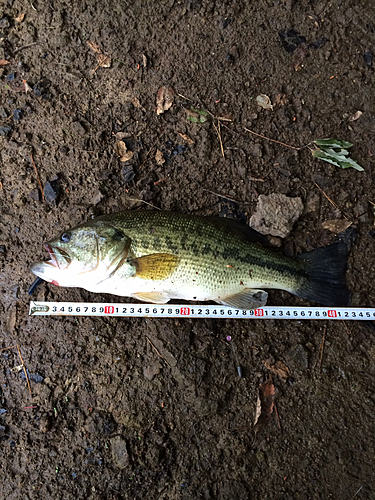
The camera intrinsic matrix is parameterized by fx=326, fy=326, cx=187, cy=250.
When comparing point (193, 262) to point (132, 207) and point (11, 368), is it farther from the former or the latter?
point (11, 368)

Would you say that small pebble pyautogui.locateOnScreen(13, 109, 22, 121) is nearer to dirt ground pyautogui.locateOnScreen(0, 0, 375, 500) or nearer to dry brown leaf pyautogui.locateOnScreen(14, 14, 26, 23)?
dirt ground pyautogui.locateOnScreen(0, 0, 375, 500)

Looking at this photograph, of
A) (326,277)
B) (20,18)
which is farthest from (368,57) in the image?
(20,18)

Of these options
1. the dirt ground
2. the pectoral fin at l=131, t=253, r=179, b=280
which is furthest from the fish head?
the dirt ground

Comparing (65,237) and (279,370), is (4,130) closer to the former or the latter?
(65,237)

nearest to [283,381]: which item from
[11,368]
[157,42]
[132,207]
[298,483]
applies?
[298,483]

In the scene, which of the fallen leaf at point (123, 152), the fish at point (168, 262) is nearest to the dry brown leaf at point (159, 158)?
the fallen leaf at point (123, 152)
